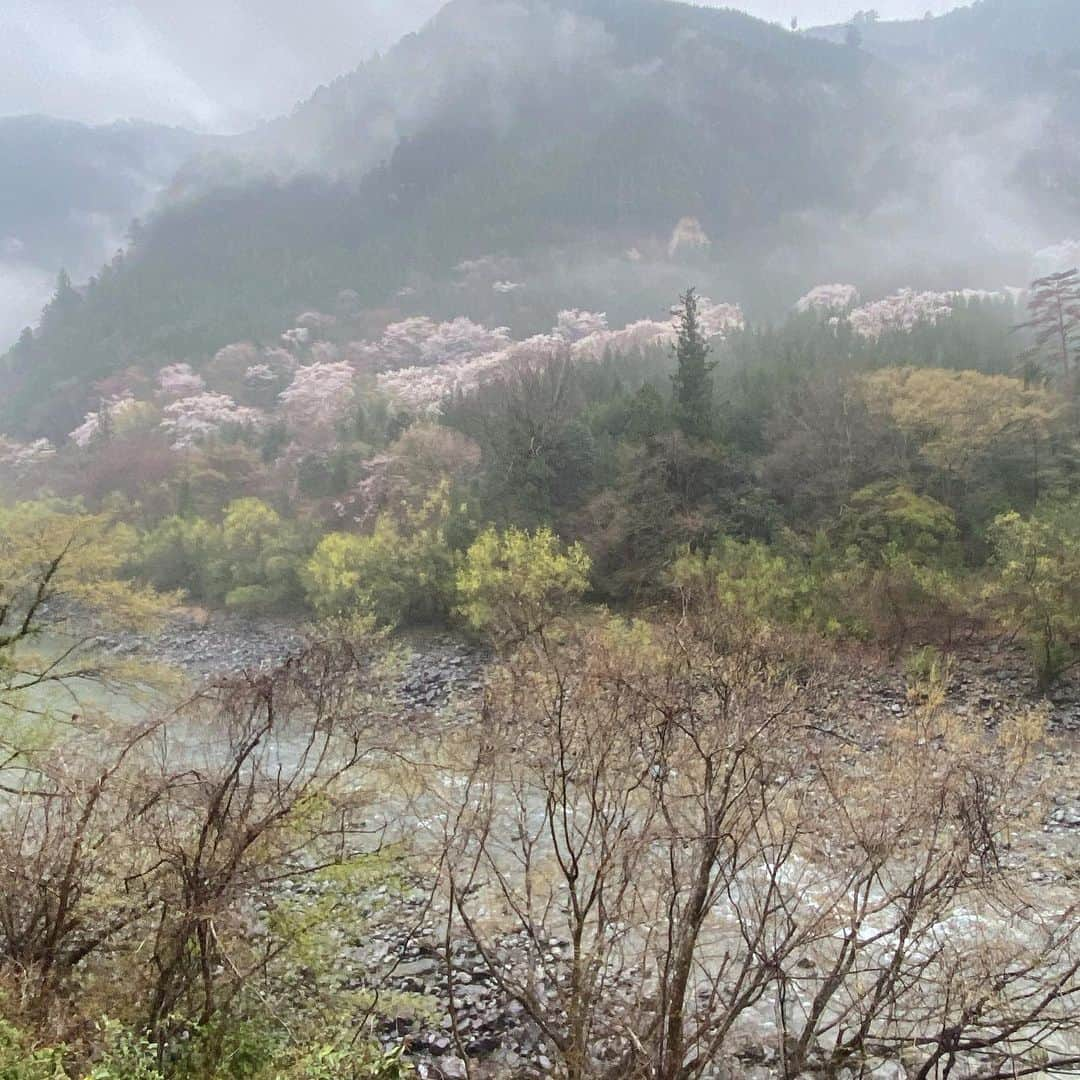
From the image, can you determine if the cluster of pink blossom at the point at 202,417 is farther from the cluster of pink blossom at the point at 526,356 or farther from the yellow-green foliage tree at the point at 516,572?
the yellow-green foliage tree at the point at 516,572

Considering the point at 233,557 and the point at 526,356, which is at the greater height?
the point at 526,356

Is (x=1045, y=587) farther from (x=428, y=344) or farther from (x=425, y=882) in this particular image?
(x=428, y=344)

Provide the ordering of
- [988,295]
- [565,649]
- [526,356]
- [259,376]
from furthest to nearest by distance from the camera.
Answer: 1. [259,376]
2. [988,295]
3. [526,356]
4. [565,649]

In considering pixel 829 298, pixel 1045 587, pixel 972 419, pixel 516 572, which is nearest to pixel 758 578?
pixel 1045 587

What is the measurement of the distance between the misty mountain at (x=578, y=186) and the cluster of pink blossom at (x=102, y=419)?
22.9ft

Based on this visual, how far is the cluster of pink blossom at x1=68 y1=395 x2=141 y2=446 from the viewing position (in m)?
48.4

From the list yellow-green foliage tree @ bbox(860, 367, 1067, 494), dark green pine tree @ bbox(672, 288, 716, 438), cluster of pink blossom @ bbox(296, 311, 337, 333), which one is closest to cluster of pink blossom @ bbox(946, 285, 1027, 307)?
yellow-green foliage tree @ bbox(860, 367, 1067, 494)

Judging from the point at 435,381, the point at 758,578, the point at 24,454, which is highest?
the point at 435,381

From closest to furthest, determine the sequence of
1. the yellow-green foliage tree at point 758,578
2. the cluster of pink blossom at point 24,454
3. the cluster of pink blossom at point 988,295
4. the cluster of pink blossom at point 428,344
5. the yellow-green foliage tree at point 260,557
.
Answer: the yellow-green foliage tree at point 758,578 → the yellow-green foliage tree at point 260,557 → the cluster of pink blossom at point 988,295 → the cluster of pink blossom at point 24,454 → the cluster of pink blossom at point 428,344

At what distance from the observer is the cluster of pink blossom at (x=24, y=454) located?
4723cm

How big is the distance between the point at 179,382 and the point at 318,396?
52.3 feet

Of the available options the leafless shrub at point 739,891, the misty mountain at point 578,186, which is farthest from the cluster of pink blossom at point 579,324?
the leafless shrub at point 739,891

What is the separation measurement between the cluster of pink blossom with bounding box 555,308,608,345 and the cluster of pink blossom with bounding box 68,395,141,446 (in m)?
32.3

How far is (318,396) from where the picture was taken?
4888 centimetres
